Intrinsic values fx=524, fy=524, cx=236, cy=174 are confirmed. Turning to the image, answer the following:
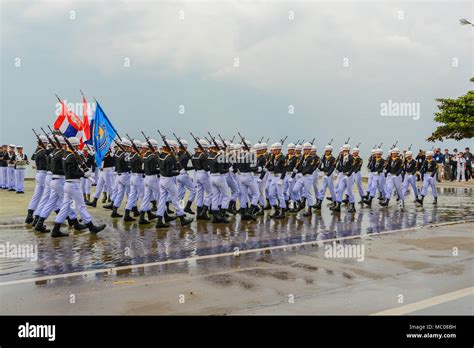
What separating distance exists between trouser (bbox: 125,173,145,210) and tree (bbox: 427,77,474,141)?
2465 centimetres

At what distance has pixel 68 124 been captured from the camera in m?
19.3

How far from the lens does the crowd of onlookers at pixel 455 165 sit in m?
30.6

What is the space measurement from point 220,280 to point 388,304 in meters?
2.20

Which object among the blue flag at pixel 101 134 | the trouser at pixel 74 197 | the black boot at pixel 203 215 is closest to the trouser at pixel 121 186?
the blue flag at pixel 101 134

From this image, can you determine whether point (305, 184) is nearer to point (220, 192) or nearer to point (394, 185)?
point (220, 192)

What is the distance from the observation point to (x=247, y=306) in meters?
5.75

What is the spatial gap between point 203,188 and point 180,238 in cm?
316

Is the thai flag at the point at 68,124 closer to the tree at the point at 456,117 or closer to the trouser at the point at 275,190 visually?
the trouser at the point at 275,190

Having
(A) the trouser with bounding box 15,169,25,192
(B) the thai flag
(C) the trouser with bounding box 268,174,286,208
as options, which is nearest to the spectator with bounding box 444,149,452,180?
(C) the trouser with bounding box 268,174,286,208

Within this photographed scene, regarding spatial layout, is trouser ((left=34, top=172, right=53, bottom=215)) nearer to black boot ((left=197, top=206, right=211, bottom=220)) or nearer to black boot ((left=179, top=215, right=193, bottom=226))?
black boot ((left=179, top=215, right=193, bottom=226))

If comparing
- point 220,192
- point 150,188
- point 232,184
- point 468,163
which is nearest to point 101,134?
point 150,188

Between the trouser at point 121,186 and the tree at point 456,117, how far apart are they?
24.5 m
